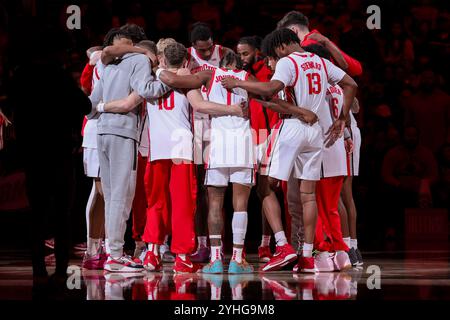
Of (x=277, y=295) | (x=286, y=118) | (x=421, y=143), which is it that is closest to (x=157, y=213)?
(x=286, y=118)

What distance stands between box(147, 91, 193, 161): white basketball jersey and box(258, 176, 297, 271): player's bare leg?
748 mm

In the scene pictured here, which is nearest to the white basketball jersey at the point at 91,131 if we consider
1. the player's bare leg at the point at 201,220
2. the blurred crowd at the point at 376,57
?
the player's bare leg at the point at 201,220

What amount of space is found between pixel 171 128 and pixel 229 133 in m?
0.48

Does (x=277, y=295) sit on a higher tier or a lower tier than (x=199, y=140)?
lower

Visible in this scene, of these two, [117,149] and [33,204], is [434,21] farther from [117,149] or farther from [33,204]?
[33,204]

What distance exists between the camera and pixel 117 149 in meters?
7.15

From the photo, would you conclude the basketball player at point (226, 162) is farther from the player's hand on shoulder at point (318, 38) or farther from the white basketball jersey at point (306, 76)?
the player's hand on shoulder at point (318, 38)

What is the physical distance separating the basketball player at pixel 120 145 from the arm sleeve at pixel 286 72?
89cm

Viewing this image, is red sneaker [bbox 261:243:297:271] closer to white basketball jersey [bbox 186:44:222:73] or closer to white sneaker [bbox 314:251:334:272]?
white sneaker [bbox 314:251:334:272]

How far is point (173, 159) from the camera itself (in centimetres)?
734

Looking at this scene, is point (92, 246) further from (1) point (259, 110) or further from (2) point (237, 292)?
(2) point (237, 292)

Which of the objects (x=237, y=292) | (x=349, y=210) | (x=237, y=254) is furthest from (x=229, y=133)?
(x=237, y=292)

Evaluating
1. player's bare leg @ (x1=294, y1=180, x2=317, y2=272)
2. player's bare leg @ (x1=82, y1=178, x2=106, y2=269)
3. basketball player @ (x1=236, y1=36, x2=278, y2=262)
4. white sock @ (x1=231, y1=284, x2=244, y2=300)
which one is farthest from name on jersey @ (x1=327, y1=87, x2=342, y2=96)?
white sock @ (x1=231, y1=284, x2=244, y2=300)
